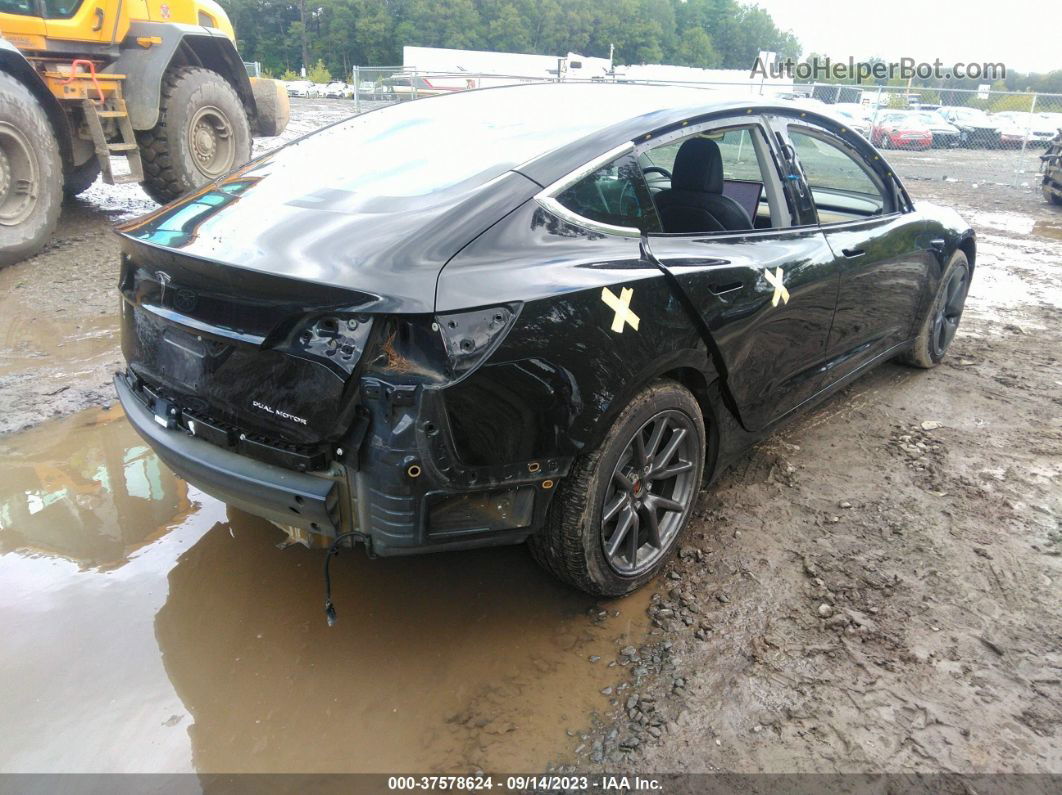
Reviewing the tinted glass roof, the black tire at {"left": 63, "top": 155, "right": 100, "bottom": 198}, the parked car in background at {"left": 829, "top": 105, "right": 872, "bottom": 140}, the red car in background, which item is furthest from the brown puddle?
the red car in background

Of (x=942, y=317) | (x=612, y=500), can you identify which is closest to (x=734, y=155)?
(x=612, y=500)

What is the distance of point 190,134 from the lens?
24.6 feet

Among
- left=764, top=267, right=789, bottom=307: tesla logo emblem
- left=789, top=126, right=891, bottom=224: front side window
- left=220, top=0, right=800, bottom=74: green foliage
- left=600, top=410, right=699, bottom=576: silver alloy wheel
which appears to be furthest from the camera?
left=220, top=0, right=800, bottom=74: green foliage

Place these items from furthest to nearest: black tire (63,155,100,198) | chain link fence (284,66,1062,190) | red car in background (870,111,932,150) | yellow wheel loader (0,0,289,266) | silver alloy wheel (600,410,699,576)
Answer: red car in background (870,111,932,150), chain link fence (284,66,1062,190), black tire (63,155,100,198), yellow wheel loader (0,0,289,266), silver alloy wheel (600,410,699,576)

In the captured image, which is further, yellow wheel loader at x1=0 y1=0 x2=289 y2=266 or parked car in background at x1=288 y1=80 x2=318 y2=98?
parked car in background at x1=288 y1=80 x2=318 y2=98

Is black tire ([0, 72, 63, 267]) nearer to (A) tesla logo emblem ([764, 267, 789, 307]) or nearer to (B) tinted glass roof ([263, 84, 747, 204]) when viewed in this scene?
(B) tinted glass roof ([263, 84, 747, 204])

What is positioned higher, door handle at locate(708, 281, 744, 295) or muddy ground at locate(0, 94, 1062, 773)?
door handle at locate(708, 281, 744, 295)

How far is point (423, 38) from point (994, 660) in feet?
281

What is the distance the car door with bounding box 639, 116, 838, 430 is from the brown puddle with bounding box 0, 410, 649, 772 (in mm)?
988

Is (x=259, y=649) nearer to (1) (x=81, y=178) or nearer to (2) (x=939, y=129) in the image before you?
(1) (x=81, y=178)

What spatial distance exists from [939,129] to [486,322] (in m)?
26.0

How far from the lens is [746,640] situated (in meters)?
2.51

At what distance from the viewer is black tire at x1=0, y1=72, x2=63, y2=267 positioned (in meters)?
5.78

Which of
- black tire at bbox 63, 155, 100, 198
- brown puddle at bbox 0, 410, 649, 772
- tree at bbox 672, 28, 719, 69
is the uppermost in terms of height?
tree at bbox 672, 28, 719, 69
